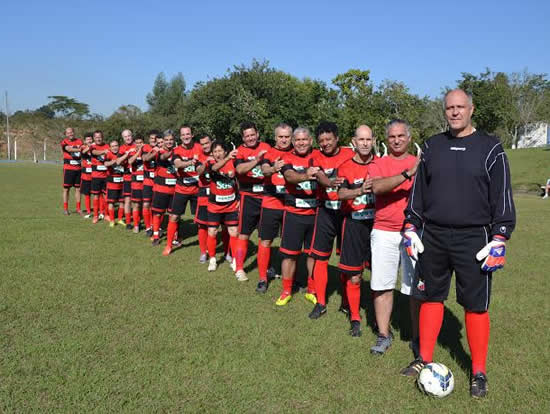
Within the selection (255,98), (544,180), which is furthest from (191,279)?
(544,180)

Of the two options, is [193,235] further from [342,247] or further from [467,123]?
[467,123]

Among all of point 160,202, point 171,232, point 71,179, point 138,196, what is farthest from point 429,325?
point 71,179

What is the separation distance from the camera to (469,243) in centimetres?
350

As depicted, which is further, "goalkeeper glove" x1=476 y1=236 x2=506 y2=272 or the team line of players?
the team line of players

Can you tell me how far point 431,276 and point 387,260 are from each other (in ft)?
Result: 2.07

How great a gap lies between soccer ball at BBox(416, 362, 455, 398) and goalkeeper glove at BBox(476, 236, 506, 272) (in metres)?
0.91

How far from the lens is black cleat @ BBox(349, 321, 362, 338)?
15.5ft

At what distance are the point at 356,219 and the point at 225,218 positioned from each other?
317cm

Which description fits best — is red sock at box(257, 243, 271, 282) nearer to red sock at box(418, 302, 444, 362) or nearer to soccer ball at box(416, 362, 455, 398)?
red sock at box(418, 302, 444, 362)

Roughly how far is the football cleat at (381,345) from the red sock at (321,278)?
0.98 metres

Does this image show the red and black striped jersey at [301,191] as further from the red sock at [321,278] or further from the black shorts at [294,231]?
the red sock at [321,278]

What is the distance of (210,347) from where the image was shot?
432 cm

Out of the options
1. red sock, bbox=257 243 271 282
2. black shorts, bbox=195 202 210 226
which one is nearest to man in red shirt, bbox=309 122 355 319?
red sock, bbox=257 243 271 282

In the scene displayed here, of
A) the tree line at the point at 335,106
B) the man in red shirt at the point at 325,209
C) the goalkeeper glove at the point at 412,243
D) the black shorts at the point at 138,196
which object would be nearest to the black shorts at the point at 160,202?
the black shorts at the point at 138,196
